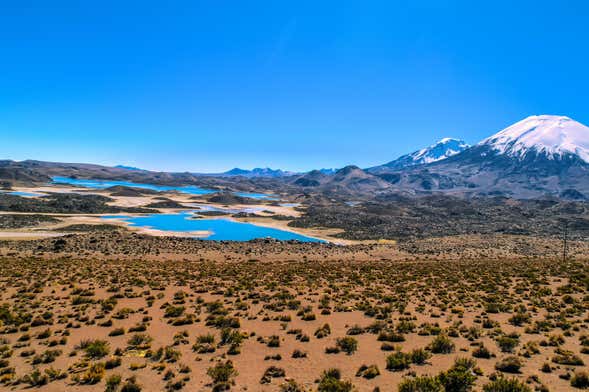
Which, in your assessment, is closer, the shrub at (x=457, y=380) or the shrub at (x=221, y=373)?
the shrub at (x=457, y=380)

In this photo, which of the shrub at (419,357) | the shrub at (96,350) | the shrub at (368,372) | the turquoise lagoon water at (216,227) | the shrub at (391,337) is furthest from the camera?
the turquoise lagoon water at (216,227)

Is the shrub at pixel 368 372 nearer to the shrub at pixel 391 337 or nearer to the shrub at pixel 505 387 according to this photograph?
the shrub at pixel 505 387

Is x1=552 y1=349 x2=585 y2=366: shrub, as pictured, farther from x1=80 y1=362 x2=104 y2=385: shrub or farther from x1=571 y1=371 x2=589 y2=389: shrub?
x1=80 y1=362 x2=104 y2=385: shrub

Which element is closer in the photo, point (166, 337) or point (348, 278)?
point (166, 337)

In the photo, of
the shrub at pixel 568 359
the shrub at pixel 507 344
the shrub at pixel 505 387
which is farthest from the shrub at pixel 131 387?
the shrub at pixel 568 359

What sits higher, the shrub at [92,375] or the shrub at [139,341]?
the shrub at [92,375]

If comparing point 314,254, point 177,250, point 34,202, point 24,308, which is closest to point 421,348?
point 24,308

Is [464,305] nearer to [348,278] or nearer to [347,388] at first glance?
[348,278]

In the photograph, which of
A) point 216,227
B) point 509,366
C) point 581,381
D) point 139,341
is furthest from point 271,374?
point 216,227
